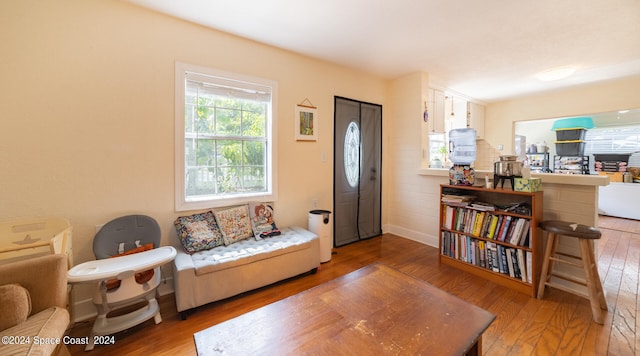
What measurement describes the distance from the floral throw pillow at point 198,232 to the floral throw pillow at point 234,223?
5 centimetres

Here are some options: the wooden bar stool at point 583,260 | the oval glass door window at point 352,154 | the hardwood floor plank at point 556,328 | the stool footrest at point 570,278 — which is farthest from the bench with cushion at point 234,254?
the stool footrest at point 570,278

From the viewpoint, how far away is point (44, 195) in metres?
1.77

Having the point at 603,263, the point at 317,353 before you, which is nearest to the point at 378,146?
the point at 603,263

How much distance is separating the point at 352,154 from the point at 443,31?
1823 mm

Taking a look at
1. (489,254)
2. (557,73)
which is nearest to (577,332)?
(489,254)

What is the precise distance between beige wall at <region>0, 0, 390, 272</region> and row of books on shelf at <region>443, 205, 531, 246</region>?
118 inches

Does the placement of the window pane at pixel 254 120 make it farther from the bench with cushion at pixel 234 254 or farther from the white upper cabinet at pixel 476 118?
the white upper cabinet at pixel 476 118

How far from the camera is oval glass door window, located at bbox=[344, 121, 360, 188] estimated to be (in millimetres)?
3531

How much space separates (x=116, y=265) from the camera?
1.61m

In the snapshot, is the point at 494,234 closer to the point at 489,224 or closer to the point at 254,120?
the point at 489,224

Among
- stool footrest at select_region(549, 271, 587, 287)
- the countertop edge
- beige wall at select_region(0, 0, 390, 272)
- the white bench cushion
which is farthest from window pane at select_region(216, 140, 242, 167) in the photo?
stool footrest at select_region(549, 271, 587, 287)

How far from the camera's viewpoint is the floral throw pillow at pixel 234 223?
2381mm

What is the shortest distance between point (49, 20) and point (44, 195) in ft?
4.32

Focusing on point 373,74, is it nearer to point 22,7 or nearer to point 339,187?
point 339,187
